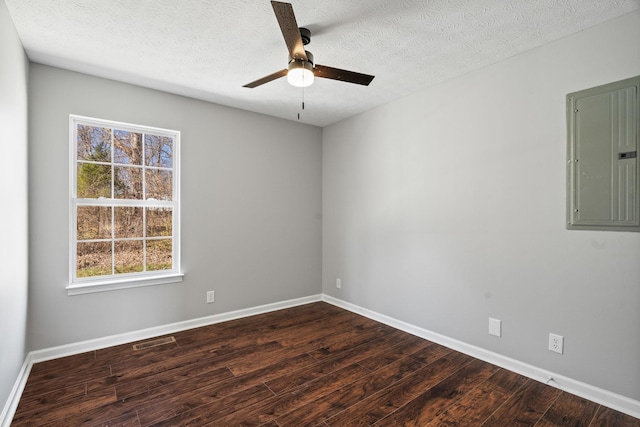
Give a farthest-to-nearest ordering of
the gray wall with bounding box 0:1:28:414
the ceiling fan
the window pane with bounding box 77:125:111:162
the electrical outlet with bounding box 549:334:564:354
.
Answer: the window pane with bounding box 77:125:111:162 → the electrical outlet with bounding box 549:334:564:354 → the gray wall with bounding box 0:1:28:414 → the ceiling fan

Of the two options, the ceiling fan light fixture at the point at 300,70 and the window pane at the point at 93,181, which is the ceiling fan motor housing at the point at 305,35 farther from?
the window pane at the point at 93,181

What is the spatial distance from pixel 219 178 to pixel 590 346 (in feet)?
11.7

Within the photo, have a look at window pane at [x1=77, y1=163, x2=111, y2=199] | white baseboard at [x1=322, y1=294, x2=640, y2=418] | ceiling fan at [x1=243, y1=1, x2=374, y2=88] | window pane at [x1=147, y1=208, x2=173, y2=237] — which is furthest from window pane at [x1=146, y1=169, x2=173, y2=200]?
white baseboard at [x1=322, y1=294, x2=640, y2=418]

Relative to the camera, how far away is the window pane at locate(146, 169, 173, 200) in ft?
10.7

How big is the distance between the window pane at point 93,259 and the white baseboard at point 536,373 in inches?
115

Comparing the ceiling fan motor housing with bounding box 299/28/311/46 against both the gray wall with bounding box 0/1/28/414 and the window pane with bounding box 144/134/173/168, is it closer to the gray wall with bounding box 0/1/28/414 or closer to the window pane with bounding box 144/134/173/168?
the gray wall with bounding box 0/1/28/414

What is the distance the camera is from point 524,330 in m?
2.47

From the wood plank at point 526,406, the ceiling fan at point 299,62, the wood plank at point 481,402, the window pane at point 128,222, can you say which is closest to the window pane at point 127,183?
the window pane at point 128,222

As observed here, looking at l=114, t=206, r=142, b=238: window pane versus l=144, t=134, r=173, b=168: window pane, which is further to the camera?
l=144, t=134, r=173, b=168: window pane

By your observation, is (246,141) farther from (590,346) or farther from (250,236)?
(590,346)

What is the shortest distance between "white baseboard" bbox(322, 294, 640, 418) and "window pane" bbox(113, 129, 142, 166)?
3136 mm

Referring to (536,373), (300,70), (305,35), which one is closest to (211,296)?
(300,70)

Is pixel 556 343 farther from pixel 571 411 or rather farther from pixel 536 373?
pixel 571 411

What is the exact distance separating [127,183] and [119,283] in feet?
3.16
